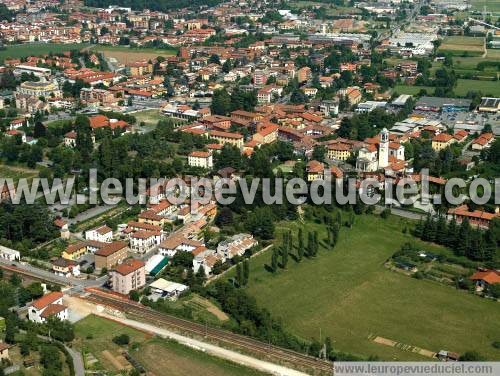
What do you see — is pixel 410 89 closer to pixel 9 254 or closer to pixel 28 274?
pixel 9 254

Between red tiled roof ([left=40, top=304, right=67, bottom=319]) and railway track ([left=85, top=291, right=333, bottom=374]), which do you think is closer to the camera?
railway track ([left=85, top=291, right=333, bottom=374])

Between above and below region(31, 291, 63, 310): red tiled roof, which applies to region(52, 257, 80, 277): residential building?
below

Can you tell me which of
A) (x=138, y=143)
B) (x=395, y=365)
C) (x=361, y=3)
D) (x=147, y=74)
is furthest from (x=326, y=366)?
(x=361, y=3)

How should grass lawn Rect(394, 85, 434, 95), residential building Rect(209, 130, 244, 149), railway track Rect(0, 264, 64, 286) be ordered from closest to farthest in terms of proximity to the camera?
railway track Rect(0, 264, 64, 286)
residential building Rect(209, 130, 244, 149)
grass lawn Rect(394, 85, 434, 95)

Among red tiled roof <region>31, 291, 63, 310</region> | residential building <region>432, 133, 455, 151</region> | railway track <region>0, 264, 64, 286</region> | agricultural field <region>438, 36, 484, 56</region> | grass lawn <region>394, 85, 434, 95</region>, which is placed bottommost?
railway track <region>0, 264, 64, 286</region>

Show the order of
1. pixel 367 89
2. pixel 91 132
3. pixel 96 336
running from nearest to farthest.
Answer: pixel 96 336, pixel 91 132, pixel 367 89

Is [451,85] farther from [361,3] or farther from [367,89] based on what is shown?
[361,3]

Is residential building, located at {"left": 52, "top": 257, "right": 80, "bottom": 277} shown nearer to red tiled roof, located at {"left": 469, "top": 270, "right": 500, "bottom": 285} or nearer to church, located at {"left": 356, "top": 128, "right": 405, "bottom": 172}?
red tiled roof, located at {"left": 469, "top": 270, "right": 500, "bottom": 285}

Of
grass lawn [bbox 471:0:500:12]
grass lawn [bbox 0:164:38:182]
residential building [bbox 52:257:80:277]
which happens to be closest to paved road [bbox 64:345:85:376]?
residential building [bbox 52:257:80:277]
